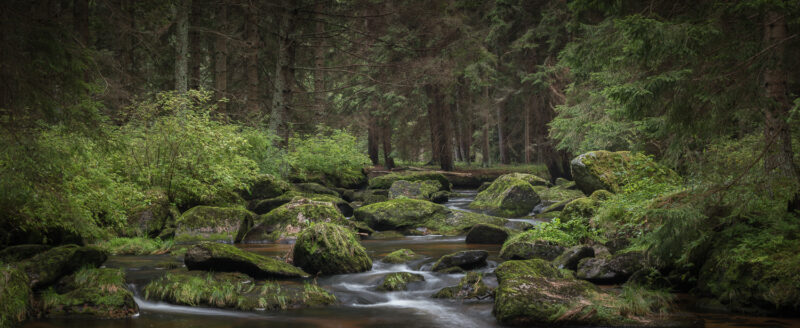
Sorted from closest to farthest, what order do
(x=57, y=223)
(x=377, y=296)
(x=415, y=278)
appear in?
1. (x=57, y=223)
2. (x=377, y=296)
3. (x=415, y=278)

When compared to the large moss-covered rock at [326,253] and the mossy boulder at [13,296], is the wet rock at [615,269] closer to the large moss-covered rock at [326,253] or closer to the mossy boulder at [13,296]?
the large moss-covered rock at [326,253]

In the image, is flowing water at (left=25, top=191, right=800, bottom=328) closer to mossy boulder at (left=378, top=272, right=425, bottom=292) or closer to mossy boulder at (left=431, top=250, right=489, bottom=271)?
mossy boulder at (left=378, top=272, right=425, bottom=292)

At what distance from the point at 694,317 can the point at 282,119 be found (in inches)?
607

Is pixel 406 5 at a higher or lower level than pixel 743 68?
higher

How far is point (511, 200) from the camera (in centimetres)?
1731

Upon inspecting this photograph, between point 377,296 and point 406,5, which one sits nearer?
point 377,296

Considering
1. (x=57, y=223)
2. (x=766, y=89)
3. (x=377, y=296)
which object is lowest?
(x=377, y=296)

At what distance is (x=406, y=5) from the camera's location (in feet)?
64.5

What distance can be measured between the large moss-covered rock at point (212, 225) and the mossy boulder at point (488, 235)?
5.58m

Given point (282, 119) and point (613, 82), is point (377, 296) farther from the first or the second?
point (282, 119)

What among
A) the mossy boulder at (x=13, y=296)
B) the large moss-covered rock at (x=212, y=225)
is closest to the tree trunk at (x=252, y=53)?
the large moss-covered rock at (x=212, y=225)

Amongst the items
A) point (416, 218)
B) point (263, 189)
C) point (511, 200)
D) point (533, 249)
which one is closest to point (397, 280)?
point (533, 249)

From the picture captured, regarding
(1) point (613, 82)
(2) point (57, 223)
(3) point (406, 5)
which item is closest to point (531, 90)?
(3) point (406, 5)

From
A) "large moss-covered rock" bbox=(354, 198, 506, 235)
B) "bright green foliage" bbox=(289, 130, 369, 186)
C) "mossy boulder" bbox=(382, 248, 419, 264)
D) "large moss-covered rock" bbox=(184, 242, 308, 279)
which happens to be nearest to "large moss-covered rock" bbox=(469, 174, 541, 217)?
"large moss-covered rock" bbox=(354, 198, 506, 235)
